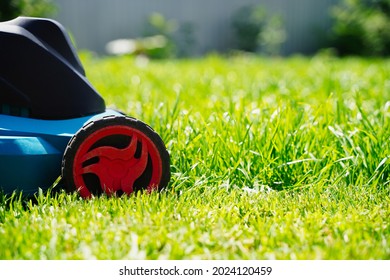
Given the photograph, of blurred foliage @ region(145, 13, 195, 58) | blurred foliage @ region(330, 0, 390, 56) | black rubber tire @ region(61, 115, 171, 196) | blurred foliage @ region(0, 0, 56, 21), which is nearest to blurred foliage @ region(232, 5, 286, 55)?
blurred foliage @ region(145, 13, 195, 58)

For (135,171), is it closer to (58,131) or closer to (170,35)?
(58,131)

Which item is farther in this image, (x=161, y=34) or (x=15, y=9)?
(x=161, y=34)

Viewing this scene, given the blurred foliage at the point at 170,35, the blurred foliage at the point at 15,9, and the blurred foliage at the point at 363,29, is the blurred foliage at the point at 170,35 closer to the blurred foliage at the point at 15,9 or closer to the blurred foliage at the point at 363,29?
the blurred foliage at the point at 363,29

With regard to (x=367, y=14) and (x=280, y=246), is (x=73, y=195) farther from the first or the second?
(x=367, y=14)

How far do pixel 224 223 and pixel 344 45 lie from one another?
1113 centimetres

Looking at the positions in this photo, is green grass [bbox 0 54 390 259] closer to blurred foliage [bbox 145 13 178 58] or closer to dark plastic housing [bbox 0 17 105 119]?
dark plastic housing [bbox 0 17 105 119]

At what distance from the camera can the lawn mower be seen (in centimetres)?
219

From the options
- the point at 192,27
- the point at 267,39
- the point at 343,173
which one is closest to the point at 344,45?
the point at 267,39

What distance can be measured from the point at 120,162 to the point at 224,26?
35.4 ft

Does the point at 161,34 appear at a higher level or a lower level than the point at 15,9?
lower

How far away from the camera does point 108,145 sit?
231 centimetres

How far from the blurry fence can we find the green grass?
7.50m

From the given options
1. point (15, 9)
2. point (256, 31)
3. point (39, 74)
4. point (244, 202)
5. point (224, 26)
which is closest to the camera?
point (244, 202)

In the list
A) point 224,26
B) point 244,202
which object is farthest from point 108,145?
point 224,26
